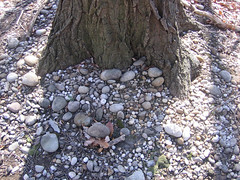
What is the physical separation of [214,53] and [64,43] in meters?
1.63

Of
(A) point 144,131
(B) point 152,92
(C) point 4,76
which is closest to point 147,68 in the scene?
(B) point 152,92

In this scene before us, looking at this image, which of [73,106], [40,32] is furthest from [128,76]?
[40,32]

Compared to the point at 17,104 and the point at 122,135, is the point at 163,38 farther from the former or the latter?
the point at 17,104

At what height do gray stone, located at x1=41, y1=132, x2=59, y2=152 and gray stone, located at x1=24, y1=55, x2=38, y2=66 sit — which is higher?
gray stone, located at x1=24, y1=55, x2=38, y2=66

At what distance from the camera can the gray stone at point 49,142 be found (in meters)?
2.01

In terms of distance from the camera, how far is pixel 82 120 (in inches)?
84.0

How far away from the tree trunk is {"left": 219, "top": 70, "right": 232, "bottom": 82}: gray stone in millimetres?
342

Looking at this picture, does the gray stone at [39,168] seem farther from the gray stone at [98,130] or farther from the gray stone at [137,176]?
the gray stone at [137,176]

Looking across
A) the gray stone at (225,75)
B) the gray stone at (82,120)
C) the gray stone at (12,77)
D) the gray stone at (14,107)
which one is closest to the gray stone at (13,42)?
the gray stone at (12,77)

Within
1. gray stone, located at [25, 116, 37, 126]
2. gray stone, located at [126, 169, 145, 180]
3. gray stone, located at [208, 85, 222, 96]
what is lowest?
gray stone, located at [126, 169, 145, 180]

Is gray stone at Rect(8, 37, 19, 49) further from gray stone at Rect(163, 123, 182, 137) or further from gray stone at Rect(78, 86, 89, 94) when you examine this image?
gray stone at Rect(163, 123, 182, 137)

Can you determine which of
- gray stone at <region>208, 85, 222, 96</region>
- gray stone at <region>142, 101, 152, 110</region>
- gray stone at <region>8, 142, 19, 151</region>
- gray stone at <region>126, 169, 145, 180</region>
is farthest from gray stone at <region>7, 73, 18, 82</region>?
gray stone at <region>208, 85, 222, 96</region>

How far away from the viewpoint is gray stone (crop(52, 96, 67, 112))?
2.22 meters

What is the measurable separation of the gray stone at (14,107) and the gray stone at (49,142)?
0.43 meters
